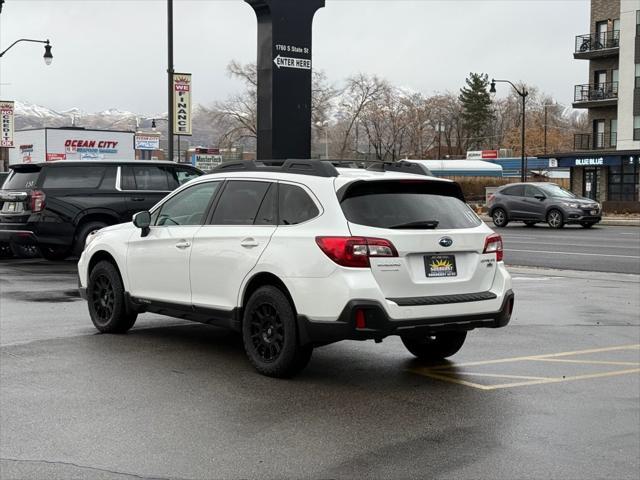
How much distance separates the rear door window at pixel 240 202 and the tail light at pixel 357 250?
1121mm

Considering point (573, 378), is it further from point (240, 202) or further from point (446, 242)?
point (240, 202)

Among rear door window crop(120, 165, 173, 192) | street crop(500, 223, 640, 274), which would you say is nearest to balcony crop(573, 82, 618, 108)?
street crop(500, 223, 640, 274)

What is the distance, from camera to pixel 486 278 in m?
7.19

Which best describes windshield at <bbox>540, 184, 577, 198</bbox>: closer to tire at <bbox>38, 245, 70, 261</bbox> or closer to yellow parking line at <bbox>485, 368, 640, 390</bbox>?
tire at <bbox>38, 245, 70, 261</bbox>

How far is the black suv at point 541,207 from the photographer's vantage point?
3247 centimetres

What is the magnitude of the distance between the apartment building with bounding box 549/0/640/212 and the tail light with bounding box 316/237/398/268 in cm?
5023

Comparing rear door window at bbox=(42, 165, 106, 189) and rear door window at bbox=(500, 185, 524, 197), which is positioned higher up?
rear door window at bbox=(42, 165, 106, 189)

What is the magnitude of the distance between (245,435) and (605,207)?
45141 millimetres

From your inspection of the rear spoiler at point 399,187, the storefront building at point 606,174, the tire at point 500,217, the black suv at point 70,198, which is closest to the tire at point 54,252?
the black suv at point 70,198

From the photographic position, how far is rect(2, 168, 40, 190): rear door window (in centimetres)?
1581

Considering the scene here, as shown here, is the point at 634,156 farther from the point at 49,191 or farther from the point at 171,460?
the point at 171,460

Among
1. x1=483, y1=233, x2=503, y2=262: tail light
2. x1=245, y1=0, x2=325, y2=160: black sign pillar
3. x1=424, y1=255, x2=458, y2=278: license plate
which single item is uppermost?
x1=245, y1=0, x2=325, y2=160: black sign pillar

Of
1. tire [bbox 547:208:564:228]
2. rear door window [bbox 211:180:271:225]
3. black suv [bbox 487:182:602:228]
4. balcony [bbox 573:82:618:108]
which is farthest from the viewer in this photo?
balcony [bbox 573:82:618:108]

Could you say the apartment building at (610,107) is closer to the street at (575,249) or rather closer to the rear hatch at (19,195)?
the street at (575,249)
